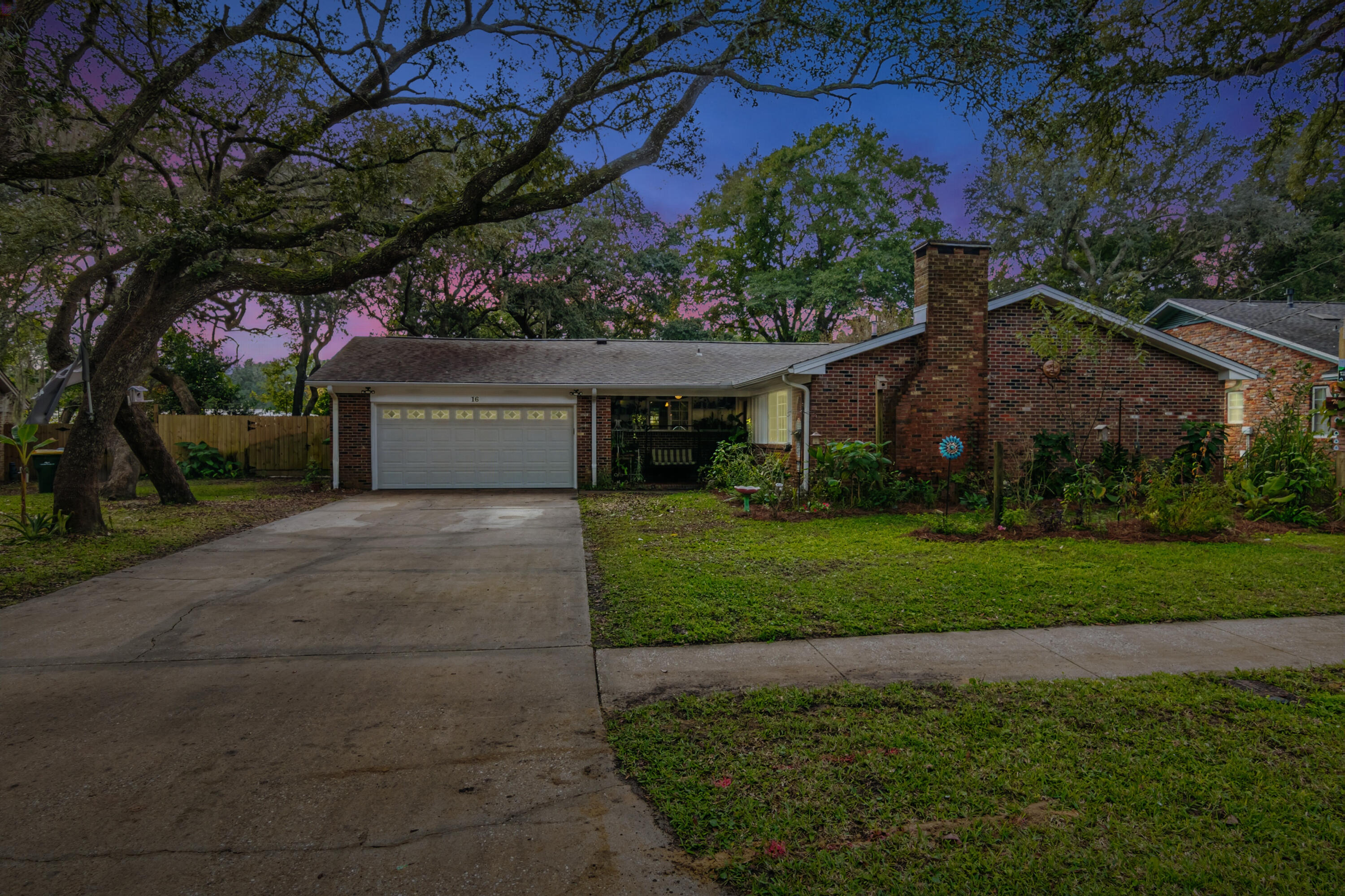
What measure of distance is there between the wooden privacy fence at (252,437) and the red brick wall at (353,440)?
12.9ft

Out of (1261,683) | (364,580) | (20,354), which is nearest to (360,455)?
(364,580)

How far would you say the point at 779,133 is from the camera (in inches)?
1115

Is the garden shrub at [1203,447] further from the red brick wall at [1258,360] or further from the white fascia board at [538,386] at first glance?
the white fascia board at [538,386]

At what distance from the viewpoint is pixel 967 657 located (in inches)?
167

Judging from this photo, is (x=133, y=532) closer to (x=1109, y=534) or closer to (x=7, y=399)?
(x=1109, y=534)

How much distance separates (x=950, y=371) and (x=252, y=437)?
60.2ft

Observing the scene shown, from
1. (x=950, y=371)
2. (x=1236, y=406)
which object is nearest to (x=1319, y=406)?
(x=1236, y=406)

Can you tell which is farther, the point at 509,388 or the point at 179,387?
the point at 179,387

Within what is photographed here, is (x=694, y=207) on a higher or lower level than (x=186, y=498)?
higher

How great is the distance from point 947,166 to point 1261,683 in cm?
3005

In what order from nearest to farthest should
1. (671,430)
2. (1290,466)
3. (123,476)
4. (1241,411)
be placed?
(1290,466), (123,476), (671,430), (1241,411)

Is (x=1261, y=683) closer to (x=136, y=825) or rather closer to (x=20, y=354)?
(x=136, y=825)

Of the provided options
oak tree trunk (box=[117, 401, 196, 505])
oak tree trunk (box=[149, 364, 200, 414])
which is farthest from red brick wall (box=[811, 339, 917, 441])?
oak tree trunk (box=[149, 364, 200, 414])

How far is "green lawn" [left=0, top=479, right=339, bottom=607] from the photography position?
665 centimetres
